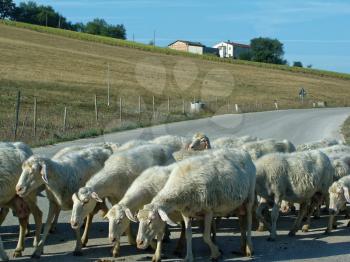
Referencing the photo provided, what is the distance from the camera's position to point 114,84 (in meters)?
57.0

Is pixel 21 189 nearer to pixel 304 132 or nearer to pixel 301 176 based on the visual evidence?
pixel 301 176

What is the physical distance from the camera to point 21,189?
965 centimetres

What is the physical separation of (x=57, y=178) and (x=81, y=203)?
0.91m

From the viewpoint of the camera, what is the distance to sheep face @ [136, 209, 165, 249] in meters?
8.90

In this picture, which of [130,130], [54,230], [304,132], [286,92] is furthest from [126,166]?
[286,92]

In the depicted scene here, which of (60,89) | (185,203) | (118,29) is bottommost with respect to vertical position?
(185,203)

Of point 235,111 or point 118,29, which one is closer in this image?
point 235,111

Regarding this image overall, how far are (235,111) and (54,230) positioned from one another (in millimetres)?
39867

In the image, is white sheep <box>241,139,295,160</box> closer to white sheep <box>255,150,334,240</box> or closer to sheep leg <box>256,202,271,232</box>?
white sheep <box>255,150,334,240</box>

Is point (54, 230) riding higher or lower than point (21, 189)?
lower

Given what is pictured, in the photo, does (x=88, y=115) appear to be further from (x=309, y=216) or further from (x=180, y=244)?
(x=180, y=244)

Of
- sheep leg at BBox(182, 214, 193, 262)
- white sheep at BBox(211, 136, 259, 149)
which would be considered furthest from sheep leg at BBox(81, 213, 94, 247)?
white sheep at BBox(211, 136, 259, 149)

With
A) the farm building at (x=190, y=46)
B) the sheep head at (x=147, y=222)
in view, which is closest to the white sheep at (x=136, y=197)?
the sheep head at (x=147, y=222)

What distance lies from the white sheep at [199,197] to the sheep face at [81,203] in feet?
2.99
